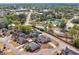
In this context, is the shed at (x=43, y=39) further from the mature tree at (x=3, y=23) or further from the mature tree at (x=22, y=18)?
the mature tree at (x=3, y=23)

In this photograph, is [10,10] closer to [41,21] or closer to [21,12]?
[21,12]

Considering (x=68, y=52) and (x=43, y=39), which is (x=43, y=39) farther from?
(x=68, y=52)

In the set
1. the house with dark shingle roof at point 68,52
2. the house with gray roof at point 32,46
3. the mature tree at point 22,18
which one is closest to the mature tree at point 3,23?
the mature tree at point 22,18

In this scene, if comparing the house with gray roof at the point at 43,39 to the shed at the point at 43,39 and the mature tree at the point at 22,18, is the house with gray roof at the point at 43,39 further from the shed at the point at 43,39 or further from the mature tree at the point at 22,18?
the mature tree at the point at 22,18

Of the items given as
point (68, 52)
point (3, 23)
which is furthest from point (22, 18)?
point (68, 52)

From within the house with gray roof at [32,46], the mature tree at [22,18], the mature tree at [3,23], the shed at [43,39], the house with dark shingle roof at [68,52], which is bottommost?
the house with dark shingle roof at [68,52]

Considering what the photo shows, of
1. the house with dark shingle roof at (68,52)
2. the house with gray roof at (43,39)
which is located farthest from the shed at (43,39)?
the house with dark shingle roof at (68,52)

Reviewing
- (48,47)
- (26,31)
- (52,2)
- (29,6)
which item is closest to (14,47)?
(26,31)

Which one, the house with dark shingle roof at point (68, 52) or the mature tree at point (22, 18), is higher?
the mature tree at point (22, 18)

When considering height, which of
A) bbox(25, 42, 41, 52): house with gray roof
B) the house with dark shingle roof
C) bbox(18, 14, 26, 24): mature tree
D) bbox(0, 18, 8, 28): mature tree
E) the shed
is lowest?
the house with dark shingle roof

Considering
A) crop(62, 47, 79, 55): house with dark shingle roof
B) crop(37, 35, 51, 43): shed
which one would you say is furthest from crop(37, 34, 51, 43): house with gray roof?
crop(62, 47, 79, 55): house with dark shingle roof

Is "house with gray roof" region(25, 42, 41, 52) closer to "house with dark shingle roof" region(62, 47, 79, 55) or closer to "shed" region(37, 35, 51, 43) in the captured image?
"shed" region(37, 35, 51, 43)
